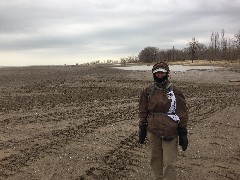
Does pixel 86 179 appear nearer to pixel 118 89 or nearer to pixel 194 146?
pixel 194 146

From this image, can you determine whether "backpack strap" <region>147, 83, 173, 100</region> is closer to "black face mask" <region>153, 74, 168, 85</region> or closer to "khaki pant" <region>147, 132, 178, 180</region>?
"black face mask" <region>153, 74, 168, 85</region>

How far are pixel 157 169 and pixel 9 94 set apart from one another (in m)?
14.5

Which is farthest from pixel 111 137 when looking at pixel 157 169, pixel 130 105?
pixel 130 105

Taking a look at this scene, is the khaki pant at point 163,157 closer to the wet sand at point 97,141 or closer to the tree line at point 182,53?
the wet sand at point 97,141

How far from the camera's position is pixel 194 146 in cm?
884

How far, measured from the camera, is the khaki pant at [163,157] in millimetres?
5574

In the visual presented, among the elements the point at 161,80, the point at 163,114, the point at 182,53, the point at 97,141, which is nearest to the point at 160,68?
the point at 161,80

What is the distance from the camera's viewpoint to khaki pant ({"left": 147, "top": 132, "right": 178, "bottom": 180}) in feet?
18.3

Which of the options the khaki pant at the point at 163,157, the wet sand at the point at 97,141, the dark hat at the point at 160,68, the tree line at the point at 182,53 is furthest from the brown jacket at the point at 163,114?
the tree line at the point at 182,53

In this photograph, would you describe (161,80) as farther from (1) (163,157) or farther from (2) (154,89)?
(1) (163,157)

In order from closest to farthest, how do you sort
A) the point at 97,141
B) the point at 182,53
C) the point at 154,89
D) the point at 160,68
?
the point at 160,68
the point at 154,89
the point at 97,141
the point at 182,53

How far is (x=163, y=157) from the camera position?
18.6ft

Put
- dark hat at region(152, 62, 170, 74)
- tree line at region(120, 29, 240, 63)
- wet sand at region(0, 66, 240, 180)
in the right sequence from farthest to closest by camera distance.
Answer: tree line at region(120, 29, 240, 63) < wet sand at region(0, 66, 240, 180) < dark hat at region(152, 62, 170, 74)

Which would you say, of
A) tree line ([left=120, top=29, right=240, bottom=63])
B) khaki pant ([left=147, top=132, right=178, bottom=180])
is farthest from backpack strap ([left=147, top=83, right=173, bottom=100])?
tree line ([left=120, top=29, right=240, bottom=63])
